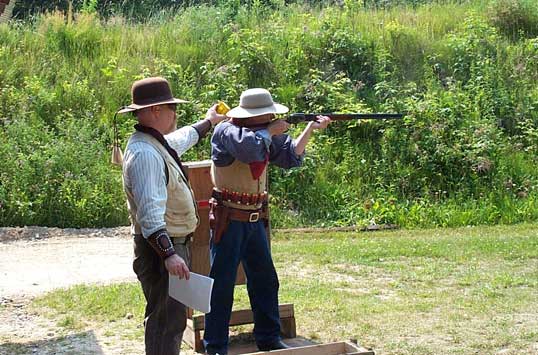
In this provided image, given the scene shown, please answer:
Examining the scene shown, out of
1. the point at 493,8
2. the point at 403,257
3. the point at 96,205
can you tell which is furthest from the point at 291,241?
the point at 493,8

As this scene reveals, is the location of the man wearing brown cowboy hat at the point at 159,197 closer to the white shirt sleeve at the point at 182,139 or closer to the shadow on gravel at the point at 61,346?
the white shirt sleeve at the point at 182,139

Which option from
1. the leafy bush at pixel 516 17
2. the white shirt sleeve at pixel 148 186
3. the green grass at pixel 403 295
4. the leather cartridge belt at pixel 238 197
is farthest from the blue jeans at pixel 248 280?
the leafy bush at pixel 516 17

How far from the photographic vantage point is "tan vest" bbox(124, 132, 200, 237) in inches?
192

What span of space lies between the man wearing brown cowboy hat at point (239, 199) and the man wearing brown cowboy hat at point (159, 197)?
29.1 inches

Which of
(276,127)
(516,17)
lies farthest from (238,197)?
(516,17)

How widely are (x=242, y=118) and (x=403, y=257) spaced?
4.48 metres

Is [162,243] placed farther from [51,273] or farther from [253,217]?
[51,273]

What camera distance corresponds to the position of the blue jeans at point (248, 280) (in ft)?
19.0

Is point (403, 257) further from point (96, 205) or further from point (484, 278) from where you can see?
point (96, 205)

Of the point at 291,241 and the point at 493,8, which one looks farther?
the point at 493,8

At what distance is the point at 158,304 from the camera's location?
4977mm

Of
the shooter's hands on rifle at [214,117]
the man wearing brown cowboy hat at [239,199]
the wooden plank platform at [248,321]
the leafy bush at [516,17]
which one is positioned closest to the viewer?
the man wearing brown cowboy hat at [239,199]

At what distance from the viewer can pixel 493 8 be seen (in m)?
18.0

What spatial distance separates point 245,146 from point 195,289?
1.15m
